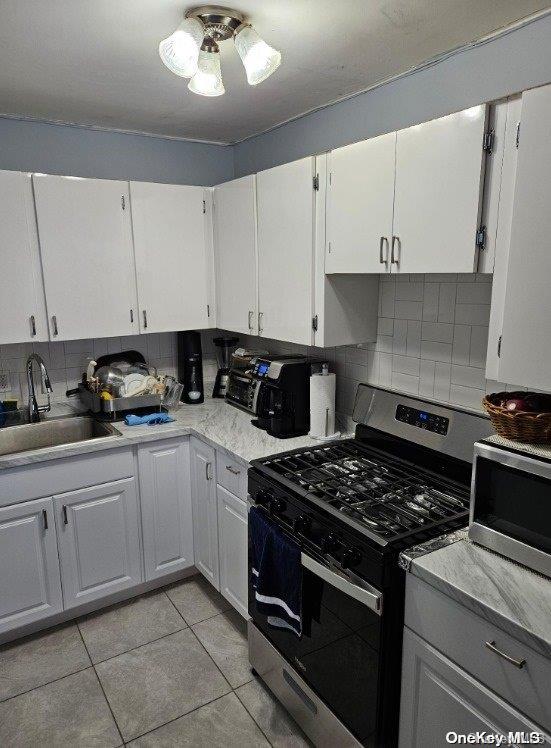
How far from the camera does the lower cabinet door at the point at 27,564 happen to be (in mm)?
2219

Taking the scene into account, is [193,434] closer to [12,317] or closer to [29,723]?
A: [12,317]

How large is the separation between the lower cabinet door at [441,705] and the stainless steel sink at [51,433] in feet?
5.46

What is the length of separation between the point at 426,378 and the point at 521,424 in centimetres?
72

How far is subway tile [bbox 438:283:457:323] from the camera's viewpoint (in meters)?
1.95

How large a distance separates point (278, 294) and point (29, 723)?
2023 millimetres

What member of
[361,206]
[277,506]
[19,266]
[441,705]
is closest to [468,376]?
[361,206]

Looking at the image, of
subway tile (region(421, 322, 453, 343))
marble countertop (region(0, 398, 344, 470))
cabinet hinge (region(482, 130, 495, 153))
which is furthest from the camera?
marble countertop (region(0, 398, 344, 470))

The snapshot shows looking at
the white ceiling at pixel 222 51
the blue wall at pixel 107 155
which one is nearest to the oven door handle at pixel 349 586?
the white ceiling at pixel 222 51

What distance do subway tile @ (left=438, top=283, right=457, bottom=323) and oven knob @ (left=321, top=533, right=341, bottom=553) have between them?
3.18 feet

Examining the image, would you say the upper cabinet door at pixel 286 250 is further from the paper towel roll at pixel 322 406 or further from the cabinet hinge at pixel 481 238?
the cabinet hinge at pixel 481 238

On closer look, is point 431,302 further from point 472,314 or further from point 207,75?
point 207,75

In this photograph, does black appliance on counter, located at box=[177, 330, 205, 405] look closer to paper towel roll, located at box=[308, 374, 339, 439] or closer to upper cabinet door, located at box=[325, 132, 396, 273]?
paper towel roll, located at box=[308, 374, 339, 439]

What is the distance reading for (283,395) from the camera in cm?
236

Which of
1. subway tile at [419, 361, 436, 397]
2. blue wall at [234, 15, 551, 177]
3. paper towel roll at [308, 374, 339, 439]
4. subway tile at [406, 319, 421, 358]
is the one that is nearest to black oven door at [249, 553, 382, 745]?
paper towel roll at [308, 374, 339, 439]
